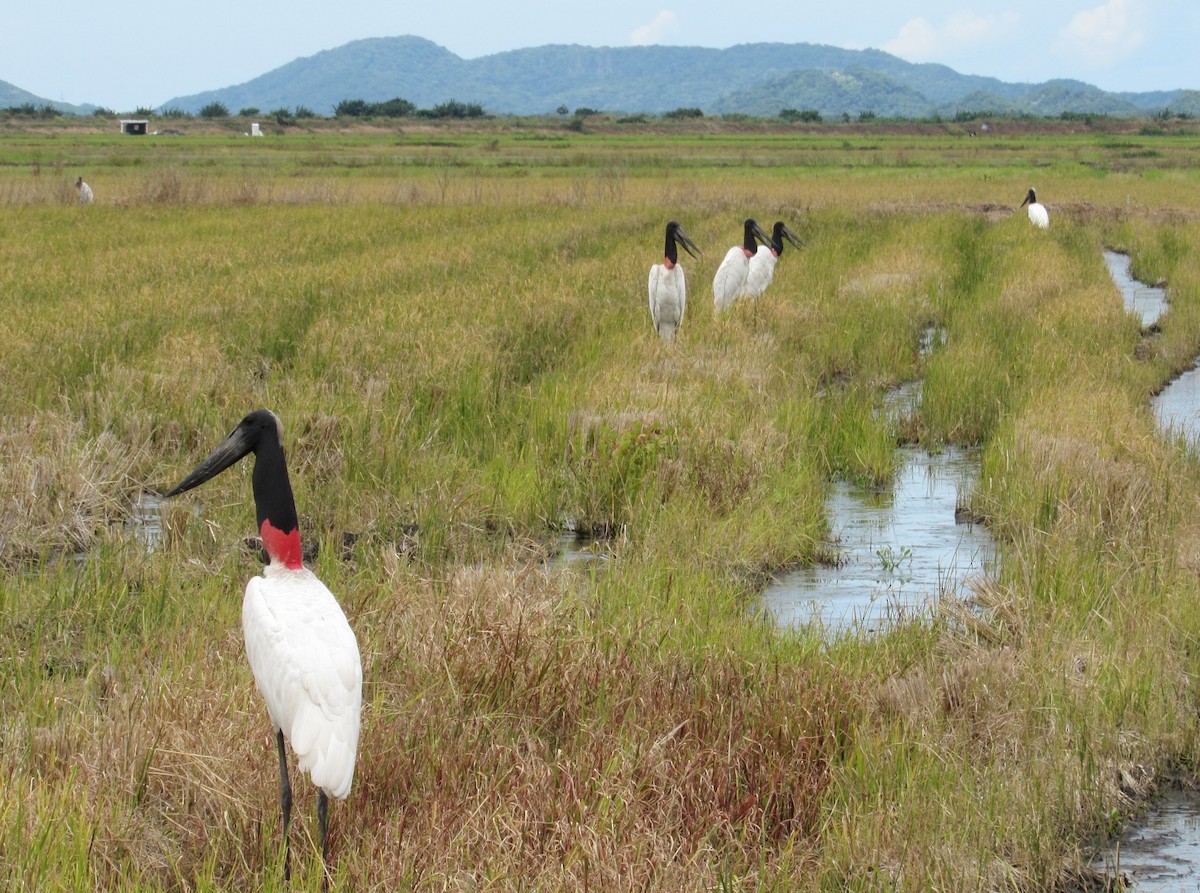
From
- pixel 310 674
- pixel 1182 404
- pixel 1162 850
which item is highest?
pixel 310 674

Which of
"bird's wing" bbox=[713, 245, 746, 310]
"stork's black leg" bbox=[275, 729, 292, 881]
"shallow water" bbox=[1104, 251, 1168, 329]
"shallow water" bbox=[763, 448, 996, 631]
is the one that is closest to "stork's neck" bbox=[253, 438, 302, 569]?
"stork's black leg" bbox=[275, 729, 292, 881]

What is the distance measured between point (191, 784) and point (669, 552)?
2.81 meters

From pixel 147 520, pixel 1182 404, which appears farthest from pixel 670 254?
pixel 147 520

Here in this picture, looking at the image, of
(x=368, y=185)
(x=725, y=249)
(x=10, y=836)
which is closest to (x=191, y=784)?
(x=10, y=836)

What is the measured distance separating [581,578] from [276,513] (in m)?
2.44

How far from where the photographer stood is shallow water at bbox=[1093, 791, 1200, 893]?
12.0 ft

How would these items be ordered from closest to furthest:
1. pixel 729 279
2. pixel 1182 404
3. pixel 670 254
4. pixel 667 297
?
pixel 1182 404
pixel 667 297
pixel 670 254
pixel 729 279

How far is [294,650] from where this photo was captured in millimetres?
3180

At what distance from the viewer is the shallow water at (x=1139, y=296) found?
14.0 meters

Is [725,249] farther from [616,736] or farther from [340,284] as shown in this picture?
[616,736]

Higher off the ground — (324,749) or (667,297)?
(667,297)

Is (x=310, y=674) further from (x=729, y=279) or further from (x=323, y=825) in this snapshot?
(x=729, y=279)

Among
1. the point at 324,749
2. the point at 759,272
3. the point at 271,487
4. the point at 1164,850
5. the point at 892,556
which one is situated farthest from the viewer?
the point at 759,272

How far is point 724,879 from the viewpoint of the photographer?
3.26 m
